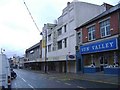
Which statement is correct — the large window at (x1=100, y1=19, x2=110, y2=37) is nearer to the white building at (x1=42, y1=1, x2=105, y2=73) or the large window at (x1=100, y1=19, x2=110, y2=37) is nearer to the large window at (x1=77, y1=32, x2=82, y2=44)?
the large window at (x1=77, y1=32, x2=82, y2=44)

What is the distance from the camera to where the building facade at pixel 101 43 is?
111ft

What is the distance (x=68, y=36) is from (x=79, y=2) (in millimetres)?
6975

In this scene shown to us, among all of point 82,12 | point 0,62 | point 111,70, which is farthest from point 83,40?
point 0,62

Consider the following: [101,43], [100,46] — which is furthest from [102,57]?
[101,43]

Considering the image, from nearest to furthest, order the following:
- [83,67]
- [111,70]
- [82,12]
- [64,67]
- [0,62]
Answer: [0,62] < [111,70] < [83,67] < [82,12] < [64,67]

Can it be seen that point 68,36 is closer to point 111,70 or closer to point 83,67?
point 83,67

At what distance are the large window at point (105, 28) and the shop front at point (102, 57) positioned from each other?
1219 mm

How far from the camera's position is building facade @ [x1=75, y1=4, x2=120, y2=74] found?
3375cm

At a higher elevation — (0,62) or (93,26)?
(93,26)

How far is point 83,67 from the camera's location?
1722 inches

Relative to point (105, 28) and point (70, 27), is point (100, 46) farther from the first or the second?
point (70, 27)

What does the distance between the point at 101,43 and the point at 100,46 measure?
44 cm

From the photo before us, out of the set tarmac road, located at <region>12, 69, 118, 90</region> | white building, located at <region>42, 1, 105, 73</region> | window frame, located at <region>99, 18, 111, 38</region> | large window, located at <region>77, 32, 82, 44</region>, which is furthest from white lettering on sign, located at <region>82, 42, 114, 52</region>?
white building, located at <region>42, 1, 105, 73</region>

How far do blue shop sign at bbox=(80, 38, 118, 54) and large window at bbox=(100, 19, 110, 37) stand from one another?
133cm
